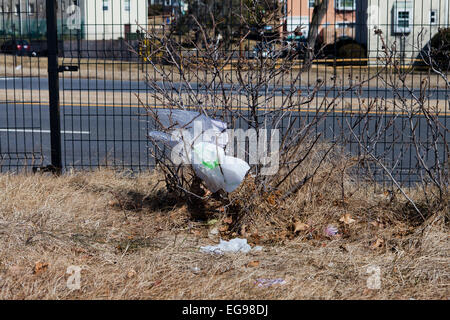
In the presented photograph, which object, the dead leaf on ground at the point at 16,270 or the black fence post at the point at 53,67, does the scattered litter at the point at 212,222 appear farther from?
the black fence post at the point at 53,67

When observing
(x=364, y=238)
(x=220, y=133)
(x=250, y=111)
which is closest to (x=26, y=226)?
(x=220, y=133)

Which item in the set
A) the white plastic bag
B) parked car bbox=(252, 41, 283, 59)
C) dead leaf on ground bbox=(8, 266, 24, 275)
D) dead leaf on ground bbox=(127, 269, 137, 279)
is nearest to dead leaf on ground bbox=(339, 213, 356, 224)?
the white plastic bag

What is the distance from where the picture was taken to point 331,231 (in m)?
4.88

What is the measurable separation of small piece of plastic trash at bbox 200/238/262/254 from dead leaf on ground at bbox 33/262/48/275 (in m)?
1.09

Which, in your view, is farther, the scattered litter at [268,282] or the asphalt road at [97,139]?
the asphalt road at [97,139]

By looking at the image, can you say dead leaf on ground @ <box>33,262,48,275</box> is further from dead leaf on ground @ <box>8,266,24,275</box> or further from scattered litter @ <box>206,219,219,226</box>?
scattered litter @ <box>206,219,219,226</box>

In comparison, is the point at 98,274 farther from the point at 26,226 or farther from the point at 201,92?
the point at 201,92

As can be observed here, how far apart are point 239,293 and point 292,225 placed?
131cm

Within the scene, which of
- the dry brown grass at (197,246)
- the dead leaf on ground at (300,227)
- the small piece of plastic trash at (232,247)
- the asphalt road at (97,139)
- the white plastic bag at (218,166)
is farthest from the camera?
the asphalt road at (97,139)

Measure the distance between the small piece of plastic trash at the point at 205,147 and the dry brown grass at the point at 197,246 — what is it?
338 millimetres

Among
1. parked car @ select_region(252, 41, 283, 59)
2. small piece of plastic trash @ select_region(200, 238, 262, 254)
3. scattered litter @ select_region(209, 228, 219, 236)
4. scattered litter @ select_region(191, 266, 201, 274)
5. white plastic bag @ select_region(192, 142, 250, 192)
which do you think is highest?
parked car @ select_region(252, 41, 283, 59)

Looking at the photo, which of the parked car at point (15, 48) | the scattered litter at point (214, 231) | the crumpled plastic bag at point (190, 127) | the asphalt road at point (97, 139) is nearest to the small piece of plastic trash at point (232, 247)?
the scattered litter at point (214, 231)

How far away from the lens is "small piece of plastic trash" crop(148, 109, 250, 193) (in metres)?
4.73

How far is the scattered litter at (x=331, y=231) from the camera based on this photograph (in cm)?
485
